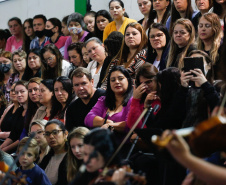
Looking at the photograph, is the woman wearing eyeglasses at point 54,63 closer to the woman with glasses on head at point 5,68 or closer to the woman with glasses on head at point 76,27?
the woman with glasses on head at point 76,27

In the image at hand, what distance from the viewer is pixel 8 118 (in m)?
5.74

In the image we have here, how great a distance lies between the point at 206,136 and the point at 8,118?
15.0ft

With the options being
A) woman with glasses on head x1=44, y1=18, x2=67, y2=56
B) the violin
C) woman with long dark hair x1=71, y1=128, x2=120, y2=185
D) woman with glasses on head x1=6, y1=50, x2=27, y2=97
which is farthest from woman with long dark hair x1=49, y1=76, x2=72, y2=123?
the violin

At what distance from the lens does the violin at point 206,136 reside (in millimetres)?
1379

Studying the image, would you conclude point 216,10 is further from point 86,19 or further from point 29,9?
point 29,9

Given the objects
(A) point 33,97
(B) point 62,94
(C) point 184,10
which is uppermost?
(C) point 184,10

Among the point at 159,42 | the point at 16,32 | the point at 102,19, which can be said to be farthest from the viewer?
the point at 16,32

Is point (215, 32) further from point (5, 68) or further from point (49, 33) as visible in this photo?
point (5, 68)

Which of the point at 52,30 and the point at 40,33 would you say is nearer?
the point at 52,30

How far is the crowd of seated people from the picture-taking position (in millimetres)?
2146

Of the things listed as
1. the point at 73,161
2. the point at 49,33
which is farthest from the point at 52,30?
the point at 73,161

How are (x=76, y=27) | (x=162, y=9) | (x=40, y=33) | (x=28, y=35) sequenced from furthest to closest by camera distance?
(x=28, y=35)
(x=40, y=33)
(x=76, y=27)
(x=162, y=9)

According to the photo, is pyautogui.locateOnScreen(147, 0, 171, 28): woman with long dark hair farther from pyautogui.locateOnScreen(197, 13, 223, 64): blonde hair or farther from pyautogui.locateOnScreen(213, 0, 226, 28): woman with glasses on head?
pyautogui.locateOnScreen(197, 13, 223, 64): blonde hair

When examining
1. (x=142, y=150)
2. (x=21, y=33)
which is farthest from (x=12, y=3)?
(x=142, y=150)
